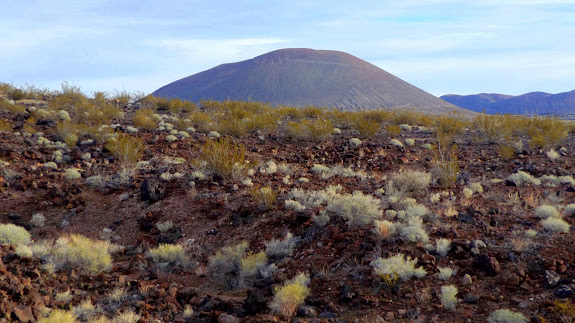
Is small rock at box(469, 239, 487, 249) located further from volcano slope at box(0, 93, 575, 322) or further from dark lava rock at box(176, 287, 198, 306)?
dark lava rock at box(176, 287, 198, 306)

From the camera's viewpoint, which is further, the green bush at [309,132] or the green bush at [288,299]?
the green bush at [309,132]

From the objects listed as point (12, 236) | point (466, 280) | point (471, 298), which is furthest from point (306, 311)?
point (12, 236)

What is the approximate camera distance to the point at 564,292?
13.7 feet

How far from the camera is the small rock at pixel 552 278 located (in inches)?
173

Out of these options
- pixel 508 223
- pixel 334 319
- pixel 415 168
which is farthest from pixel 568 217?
pixel 415 168

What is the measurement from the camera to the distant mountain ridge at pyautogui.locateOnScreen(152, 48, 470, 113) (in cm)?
7956

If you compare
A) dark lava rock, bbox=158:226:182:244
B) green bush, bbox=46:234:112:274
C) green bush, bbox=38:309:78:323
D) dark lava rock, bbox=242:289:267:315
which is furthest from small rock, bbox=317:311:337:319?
dark lava rock, bbox=158:226:182:244

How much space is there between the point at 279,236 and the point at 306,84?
82464 millimetres

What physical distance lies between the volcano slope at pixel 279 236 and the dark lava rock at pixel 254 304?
1cm

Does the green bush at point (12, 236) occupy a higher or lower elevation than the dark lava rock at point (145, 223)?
higher

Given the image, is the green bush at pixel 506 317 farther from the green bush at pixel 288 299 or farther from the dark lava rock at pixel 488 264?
the green bush at pixel 288 299

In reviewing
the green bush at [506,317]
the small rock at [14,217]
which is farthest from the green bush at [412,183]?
the small rock at [14,217]

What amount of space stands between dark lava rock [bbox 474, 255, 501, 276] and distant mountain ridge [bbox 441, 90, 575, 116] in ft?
417

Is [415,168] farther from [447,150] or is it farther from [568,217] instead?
[568,217]
